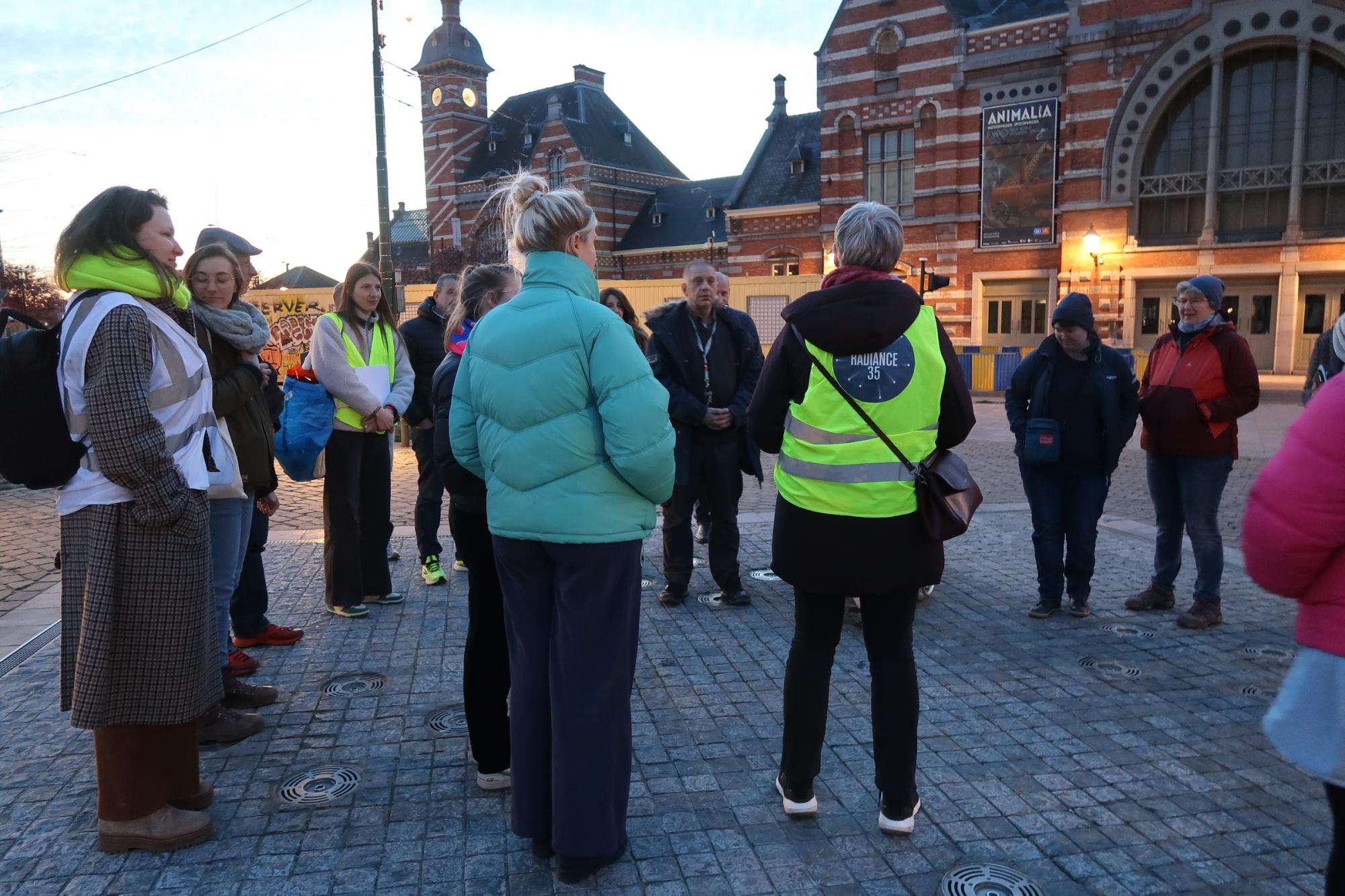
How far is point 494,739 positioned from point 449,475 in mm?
955

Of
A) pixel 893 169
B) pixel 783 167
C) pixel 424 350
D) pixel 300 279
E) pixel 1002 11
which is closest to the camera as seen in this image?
pixel 424 350

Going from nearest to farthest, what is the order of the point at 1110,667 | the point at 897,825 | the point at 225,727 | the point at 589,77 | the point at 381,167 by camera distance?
the point at 897,825 → the point at 225,727 → the point at 1110,667 → the point at 381,167 → the point at 589,77

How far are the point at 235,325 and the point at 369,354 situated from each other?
4.89 ft

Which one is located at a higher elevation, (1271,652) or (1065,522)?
(1065,522)

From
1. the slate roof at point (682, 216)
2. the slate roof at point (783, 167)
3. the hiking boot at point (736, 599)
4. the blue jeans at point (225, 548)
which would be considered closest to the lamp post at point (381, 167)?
the hiking boot at point (736, 599)

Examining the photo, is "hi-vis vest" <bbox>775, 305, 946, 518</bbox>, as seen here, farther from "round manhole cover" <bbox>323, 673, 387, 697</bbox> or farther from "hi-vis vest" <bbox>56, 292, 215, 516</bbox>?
"round manhole cover" <bbox>323, 673, 387, 697</bbox>

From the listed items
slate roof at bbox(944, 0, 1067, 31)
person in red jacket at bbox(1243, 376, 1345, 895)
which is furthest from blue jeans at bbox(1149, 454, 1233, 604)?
slate roof at bbox(944, 0, 1067, 31)

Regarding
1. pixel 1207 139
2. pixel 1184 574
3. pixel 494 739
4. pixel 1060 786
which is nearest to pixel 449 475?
pixel 494 739

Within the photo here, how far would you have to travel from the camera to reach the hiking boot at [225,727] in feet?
11.7

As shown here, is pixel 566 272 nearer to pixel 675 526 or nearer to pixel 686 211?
pixel 675 526

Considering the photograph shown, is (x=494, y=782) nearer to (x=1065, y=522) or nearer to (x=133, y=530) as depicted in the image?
(x=133, y=530)

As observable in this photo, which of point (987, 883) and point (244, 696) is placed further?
point (244, 696)

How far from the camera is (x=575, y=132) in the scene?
160 feet

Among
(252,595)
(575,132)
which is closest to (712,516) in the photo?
(252,595)
